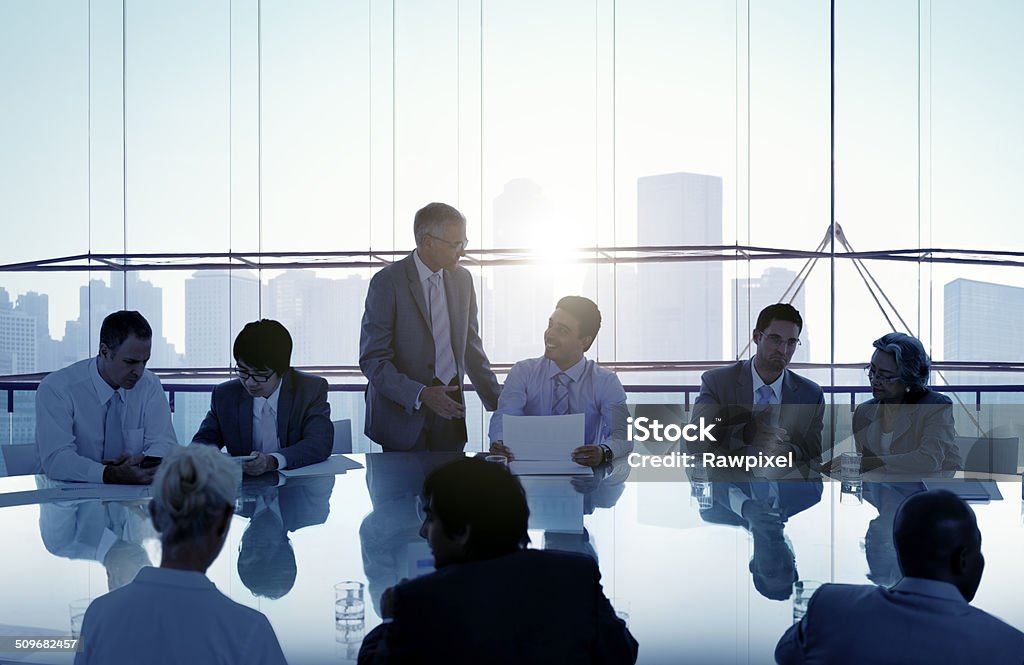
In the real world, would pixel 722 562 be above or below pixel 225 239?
below

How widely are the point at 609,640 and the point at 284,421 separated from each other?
1.80 meters

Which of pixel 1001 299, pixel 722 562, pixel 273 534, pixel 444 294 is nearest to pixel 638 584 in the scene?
pixel 722 562

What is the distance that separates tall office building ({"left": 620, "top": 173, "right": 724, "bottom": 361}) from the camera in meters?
6.27

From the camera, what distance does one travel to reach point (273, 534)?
5.40 feet

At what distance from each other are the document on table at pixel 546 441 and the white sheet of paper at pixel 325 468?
524mm

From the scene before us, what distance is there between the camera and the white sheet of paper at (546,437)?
2383 millimetres

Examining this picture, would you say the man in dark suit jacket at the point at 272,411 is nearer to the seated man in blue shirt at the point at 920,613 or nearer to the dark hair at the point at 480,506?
the dark hair at the point at 480,506

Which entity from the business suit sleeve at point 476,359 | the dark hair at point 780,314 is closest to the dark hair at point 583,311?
the business suit sleeve at point 476,359

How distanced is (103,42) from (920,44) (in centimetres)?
654

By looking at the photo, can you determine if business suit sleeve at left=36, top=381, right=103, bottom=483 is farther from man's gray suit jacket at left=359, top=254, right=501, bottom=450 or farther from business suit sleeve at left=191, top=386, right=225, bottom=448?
man's gray suit jacket at left=359, top=254, right=501, bottom=450

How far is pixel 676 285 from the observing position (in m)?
6.26

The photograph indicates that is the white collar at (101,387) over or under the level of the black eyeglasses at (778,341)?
under

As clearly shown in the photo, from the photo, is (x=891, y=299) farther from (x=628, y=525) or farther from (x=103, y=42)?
(x=103, y=42)

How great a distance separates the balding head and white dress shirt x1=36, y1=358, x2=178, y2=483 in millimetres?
1975
